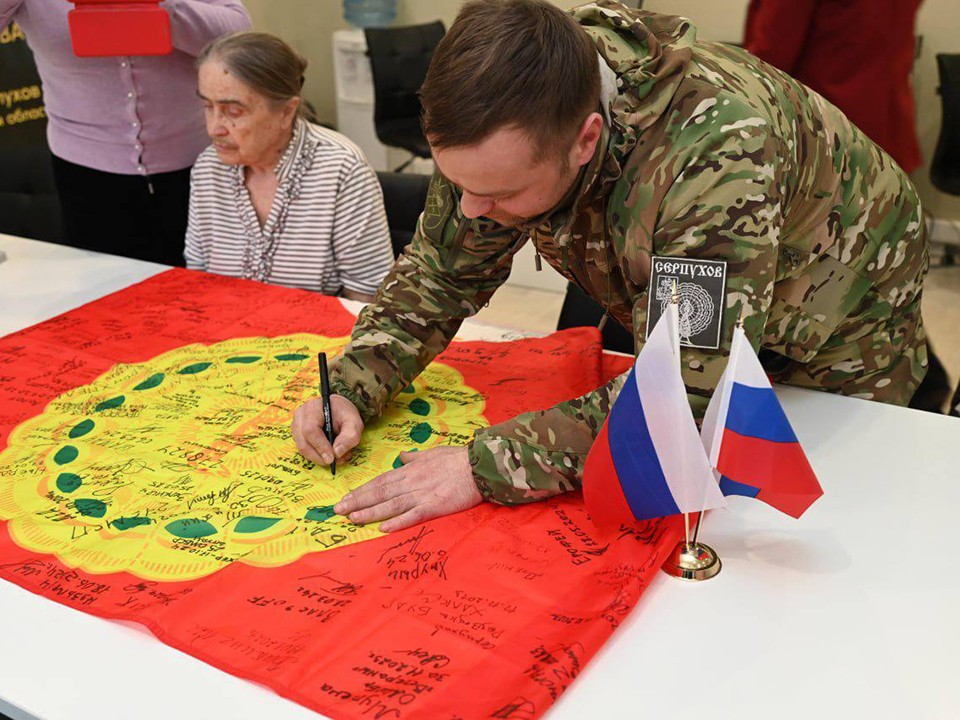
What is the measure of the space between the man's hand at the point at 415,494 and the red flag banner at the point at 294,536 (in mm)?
17

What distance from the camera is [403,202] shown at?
2.38m

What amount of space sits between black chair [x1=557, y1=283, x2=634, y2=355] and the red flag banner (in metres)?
0.22

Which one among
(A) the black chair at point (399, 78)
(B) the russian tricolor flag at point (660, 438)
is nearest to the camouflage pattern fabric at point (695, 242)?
(B) the russian tricolor flag at point (660, 438)

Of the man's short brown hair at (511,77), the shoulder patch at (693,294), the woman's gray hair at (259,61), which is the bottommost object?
the shoulder patch at (693,294)

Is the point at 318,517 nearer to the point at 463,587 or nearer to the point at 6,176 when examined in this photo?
the point at 463,587

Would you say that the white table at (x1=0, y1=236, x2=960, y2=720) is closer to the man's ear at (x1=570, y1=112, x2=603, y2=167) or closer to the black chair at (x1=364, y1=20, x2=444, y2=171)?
the man's ear at (x1=570, y1=112, x2=603, y2=167)

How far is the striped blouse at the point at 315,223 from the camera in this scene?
7.11 ft

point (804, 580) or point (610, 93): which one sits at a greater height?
point (610, 93)

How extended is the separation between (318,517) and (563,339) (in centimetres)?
65

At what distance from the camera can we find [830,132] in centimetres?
133

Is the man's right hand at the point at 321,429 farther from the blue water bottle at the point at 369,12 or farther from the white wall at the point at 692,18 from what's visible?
the blue water bottle at the point at 369,12

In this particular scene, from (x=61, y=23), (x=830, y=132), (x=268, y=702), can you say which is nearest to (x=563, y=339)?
(x=830, y=132)

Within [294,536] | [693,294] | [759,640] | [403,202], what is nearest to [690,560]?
[759,640]

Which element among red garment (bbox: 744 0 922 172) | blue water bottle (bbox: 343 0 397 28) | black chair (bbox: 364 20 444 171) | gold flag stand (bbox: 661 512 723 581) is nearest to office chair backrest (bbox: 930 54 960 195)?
red garment (bbox: 744 0 922 172)
